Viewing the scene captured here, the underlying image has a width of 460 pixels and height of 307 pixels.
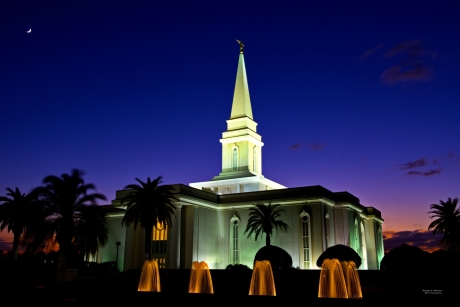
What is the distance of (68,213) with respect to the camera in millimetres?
32656

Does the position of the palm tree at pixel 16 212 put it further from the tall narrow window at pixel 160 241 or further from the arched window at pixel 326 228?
the arched window at pixel 326 228

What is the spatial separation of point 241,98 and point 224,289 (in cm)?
3402

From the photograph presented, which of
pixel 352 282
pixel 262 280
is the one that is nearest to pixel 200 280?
pixel 262 280

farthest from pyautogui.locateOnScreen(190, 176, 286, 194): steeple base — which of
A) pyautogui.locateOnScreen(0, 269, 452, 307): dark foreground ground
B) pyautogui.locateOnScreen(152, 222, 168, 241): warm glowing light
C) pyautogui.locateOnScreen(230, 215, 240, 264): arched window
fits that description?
pyautogui.locateOnScreen(0, 269, 452, 307): dark foreground ground

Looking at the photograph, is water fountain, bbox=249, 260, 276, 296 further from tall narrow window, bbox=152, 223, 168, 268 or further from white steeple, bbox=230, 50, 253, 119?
white steeple, bbox=230, 50, 253, 119

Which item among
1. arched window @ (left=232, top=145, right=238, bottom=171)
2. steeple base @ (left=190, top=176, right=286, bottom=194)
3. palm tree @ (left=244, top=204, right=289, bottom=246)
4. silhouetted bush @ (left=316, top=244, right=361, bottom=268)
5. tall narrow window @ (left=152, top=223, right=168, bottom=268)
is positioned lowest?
silhouetted bush @ (left=316, top=244, right=361, bottom=268)

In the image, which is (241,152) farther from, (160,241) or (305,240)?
(160,241)

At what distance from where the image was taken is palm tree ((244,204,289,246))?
44.4 metres

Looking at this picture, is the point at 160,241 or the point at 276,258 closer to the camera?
the point at 276,258

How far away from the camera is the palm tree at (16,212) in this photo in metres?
39.2

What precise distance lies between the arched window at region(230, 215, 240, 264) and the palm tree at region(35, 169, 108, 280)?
18.9 m

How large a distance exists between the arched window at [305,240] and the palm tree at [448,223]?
1422cm

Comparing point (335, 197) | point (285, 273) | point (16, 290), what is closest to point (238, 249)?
point (335, 197)

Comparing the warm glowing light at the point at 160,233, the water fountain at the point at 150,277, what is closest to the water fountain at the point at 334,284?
the water fountain at the point at 150,277
